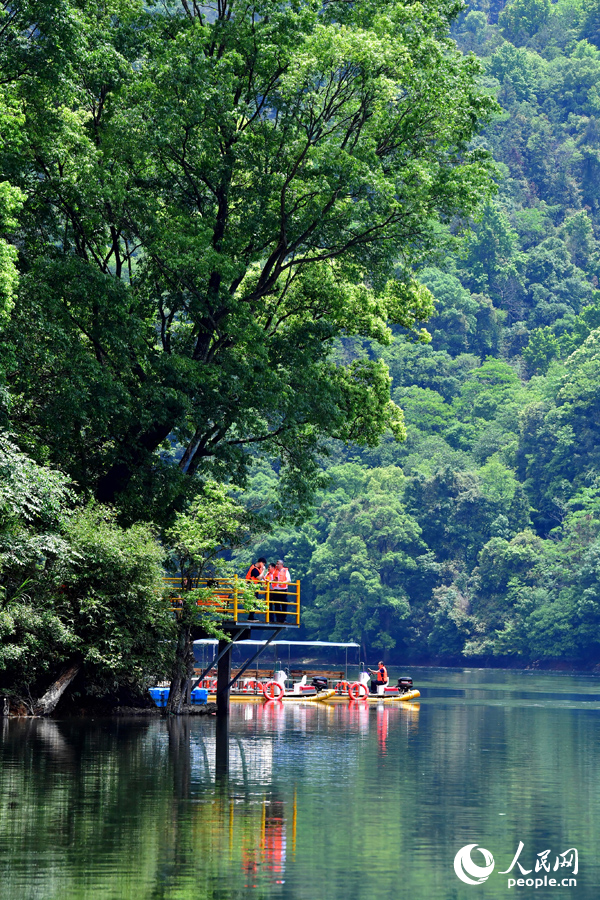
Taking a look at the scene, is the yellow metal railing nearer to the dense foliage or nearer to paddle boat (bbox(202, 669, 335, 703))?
the dense foliage

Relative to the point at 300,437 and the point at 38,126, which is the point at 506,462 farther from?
the point at 38,126

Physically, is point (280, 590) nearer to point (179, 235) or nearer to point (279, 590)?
point (279, 590)

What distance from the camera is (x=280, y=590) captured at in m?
36.7

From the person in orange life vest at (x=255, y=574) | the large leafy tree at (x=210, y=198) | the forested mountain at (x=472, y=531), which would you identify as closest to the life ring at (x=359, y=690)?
the person in orange life vest at (x=255, y=574)

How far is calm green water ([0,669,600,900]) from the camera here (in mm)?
12586

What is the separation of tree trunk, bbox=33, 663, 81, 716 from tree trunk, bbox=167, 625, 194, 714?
107 inches

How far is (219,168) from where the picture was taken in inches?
1345

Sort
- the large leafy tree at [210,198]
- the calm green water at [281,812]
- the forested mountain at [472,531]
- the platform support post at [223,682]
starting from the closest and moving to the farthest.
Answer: the calm green water at [281,812] < the large leafy tree at [210,198] < the platform support post at [223,682] < the forested mountain at [472,531]

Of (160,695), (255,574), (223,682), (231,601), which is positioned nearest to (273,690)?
(160,695)

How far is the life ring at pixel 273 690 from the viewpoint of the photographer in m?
47.0

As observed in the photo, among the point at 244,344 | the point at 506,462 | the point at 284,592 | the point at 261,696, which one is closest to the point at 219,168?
the point at 244,344

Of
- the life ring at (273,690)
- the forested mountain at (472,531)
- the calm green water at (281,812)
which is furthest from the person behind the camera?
the forested mountain at (472,531)

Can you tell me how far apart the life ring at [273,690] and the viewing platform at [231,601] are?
1047cm

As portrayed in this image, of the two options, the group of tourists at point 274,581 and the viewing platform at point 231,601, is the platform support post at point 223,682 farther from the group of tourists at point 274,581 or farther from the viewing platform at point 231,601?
the group of tourists at point 274,581
